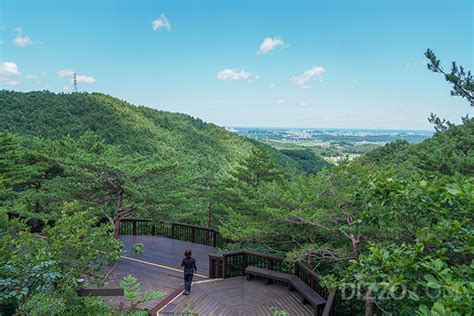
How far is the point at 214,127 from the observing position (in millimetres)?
72938

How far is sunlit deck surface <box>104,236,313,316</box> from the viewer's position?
22.4 ft

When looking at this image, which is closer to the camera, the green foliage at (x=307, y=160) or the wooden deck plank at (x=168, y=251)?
the wooden deck plank at (x=168, y=251)

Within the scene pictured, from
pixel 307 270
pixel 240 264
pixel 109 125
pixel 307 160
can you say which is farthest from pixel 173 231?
pixel 307 160

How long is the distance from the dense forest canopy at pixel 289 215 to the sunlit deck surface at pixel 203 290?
97 cm

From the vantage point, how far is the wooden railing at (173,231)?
37.5ft

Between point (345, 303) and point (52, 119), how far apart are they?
40324 mm

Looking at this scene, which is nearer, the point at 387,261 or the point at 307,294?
the point at 387,261

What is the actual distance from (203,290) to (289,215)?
A: 2900mm

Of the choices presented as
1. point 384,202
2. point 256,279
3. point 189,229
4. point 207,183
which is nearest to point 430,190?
point 384,202

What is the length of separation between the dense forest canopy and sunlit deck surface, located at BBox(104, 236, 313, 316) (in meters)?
0.97

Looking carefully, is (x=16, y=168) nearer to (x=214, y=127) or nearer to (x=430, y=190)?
(x=430, y=190)

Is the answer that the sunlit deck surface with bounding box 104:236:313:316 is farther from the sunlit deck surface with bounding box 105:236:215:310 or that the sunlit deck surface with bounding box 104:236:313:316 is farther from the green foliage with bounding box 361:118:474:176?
the green foliage with bounding box 361:118:474:176

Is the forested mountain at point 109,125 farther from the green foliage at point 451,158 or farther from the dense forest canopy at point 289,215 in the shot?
the green foliage at point 451,158

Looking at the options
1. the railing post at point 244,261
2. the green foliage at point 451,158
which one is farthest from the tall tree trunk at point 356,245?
the railing post at point 244,261
